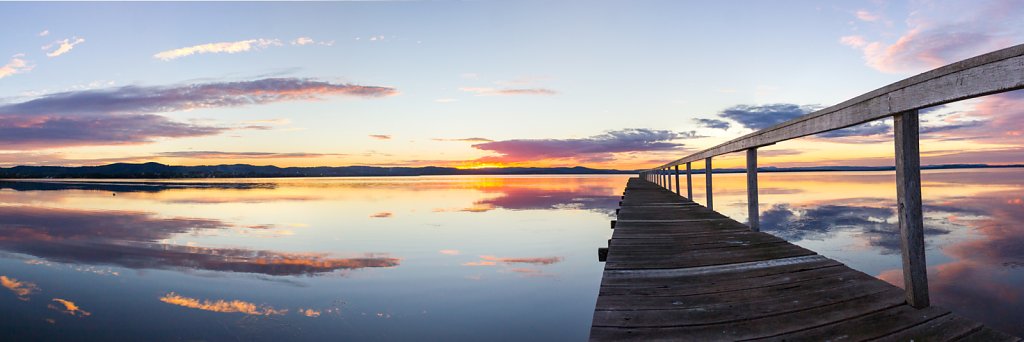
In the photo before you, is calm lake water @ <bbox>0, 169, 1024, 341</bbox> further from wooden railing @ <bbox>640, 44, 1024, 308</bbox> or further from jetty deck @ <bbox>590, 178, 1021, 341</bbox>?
wooden railing @ <bbox>640, 44, 1024, 308</bbox>

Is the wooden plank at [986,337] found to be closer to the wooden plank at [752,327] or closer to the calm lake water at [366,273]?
the wooden plank at [752,327]

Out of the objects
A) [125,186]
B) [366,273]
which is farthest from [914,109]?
[125,186]

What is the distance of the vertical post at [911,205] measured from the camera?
2.86 meters

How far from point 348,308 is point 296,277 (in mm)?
2645

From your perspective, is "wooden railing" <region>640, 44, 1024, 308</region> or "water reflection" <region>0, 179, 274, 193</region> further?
"water reflection" <region>0, 179, 274, 193</region>

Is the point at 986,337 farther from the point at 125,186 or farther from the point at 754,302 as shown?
the point at 125,186

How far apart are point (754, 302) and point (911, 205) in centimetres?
108

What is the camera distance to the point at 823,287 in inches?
138

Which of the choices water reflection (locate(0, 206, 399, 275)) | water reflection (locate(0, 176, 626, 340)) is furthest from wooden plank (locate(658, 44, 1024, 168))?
water reflection (locate(0, 206, 399, 275))

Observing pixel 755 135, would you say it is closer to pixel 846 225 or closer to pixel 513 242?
pixel 513 242

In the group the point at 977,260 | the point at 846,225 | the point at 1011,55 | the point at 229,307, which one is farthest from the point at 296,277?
the point at 846,225

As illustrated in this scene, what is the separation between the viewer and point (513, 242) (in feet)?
50.1

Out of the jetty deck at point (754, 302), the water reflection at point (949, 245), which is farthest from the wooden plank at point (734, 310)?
the water reflection at point (949, 245)

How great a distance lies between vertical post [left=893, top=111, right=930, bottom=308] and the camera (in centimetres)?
286
